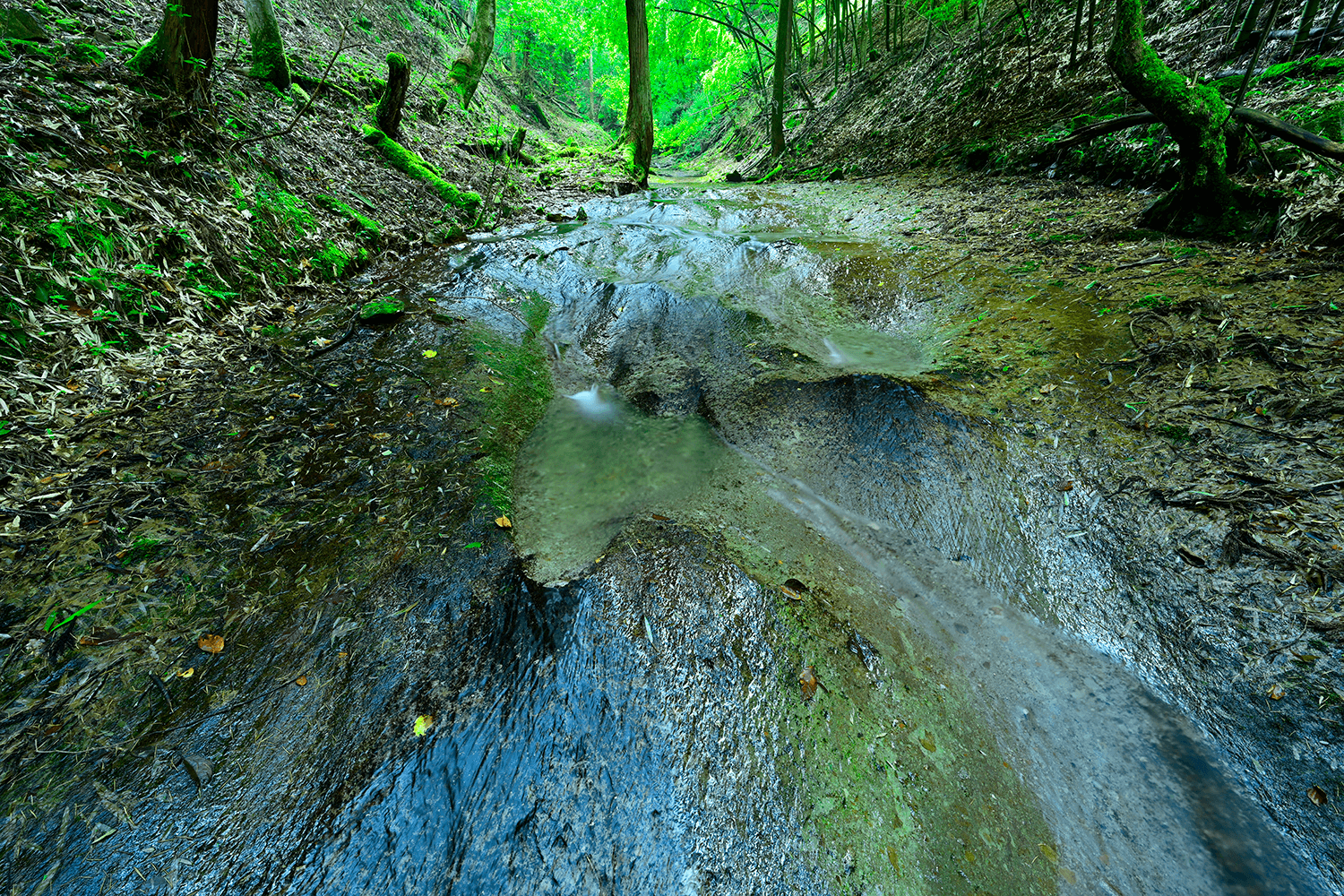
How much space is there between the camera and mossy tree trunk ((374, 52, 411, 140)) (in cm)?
739

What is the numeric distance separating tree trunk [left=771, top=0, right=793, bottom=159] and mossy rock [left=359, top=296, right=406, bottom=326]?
12.4 meters

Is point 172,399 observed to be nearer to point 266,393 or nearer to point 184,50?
point 266,393

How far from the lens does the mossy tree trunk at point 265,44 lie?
6.54m

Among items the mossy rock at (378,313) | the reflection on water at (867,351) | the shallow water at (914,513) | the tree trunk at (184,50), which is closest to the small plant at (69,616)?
the shallow water at (914,513)

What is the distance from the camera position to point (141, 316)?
340 cm

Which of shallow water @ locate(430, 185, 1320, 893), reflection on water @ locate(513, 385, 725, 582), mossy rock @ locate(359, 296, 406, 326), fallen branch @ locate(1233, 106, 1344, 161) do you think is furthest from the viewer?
mossy rock @ locate(359, 296, 406, 326)

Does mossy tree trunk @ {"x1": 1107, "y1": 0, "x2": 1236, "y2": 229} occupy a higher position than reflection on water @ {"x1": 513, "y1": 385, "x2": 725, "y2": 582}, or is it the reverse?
mossy tree trunk @ {"x1": 1107, "y1": 0, "x2": 1236, "y2": 229}

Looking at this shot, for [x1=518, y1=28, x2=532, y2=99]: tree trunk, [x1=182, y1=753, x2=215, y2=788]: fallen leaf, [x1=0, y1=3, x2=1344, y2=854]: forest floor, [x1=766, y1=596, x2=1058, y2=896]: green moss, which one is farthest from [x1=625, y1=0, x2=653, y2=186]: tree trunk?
[x1=518, y1=28, x2=532, y2=99]: tree trunk

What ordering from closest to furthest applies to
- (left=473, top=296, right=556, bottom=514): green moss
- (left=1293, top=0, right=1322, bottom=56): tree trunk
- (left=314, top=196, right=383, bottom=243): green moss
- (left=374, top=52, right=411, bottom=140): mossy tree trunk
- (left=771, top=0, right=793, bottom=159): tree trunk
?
(left=473, top=296, right=556, bottom=514): green moss < (left=1293, top=0, right=1322, bottom=56): tree trunk < (left=314, top=196, right=383, bottom=243): green moss < (left=374, top=52, right=411, bottom=140): mossy tree trunk < (left=771, top=0, right=793, bottom=159): tree trunk

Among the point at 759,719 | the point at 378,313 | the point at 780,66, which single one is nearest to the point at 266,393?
the point at 378,313

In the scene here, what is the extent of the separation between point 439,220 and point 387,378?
4647 millimetres

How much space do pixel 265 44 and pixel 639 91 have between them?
7.40 metres

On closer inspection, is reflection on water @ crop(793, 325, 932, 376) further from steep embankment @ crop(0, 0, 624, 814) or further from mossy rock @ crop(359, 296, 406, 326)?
mossy rock @ crop(359, 296, 406, 326)

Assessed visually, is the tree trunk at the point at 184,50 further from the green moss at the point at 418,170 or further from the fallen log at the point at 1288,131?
the fallen log at the point at 1288,131
